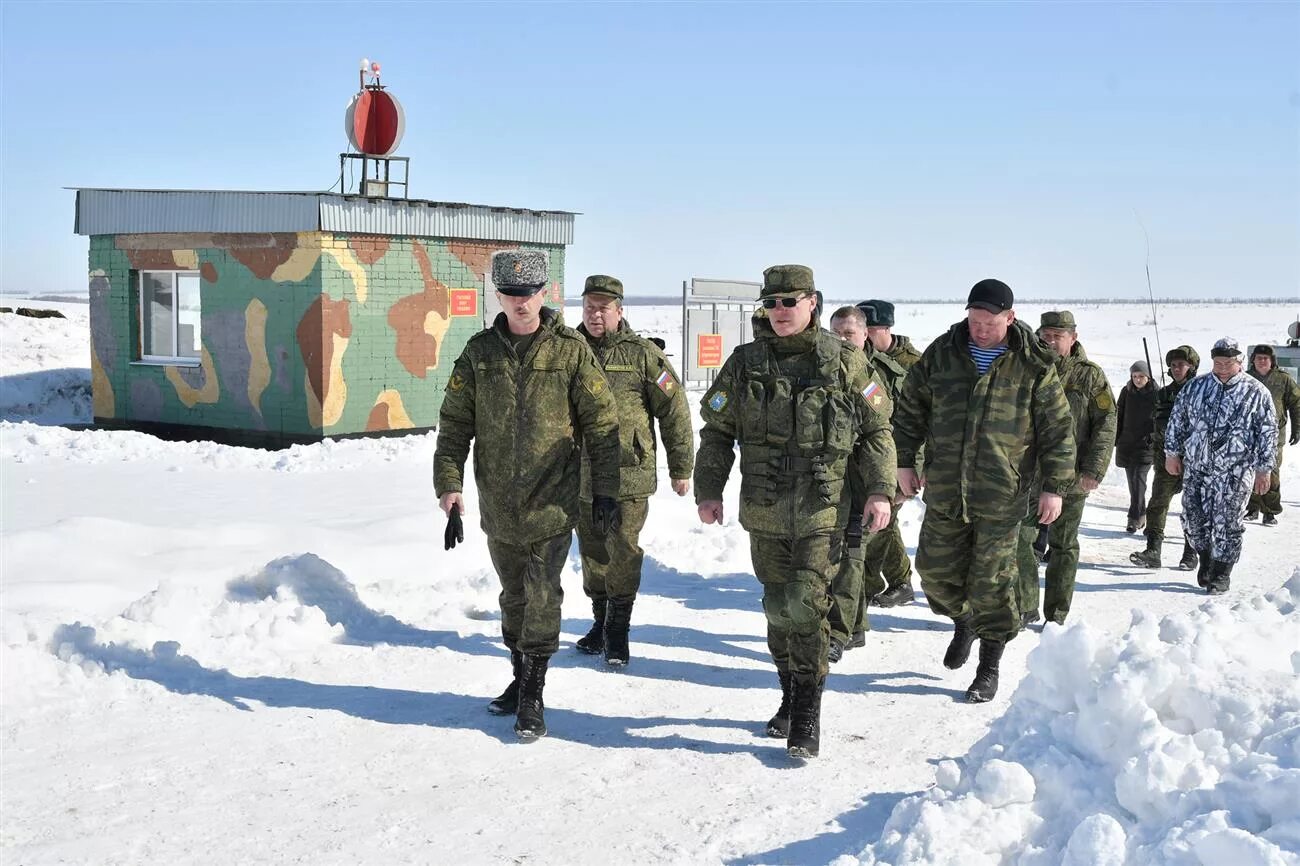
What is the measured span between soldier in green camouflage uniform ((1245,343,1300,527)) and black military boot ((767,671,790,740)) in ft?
27.9

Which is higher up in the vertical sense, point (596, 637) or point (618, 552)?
point (618, 552)

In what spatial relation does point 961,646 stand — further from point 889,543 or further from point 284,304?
point 284,304

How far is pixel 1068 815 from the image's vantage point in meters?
3.46

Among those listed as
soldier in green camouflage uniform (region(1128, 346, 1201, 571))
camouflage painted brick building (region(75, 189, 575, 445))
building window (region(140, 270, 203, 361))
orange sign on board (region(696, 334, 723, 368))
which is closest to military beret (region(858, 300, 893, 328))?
soldier in green camouflage uniform (region(1128, 346, 1201, 571))

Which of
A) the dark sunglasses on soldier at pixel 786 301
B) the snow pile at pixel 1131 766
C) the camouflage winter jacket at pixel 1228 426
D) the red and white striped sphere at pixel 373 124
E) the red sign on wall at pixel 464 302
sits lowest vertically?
the snow pile at pixel 1131 766

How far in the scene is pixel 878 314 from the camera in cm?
756

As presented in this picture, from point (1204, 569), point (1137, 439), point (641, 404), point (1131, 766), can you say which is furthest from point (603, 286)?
point (1137, 439)

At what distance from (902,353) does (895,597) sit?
1.61 metres

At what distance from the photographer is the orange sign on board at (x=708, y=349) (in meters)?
18.7

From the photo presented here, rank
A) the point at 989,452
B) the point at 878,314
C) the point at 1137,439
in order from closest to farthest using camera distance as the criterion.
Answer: the point at 989,452, the point at 878,314, the point at 1137,439

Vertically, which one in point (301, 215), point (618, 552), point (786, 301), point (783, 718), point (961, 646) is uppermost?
point (301, 215)

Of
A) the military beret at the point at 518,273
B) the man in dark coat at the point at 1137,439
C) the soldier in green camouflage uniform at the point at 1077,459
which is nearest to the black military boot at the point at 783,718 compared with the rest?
the military beret at the point at 518,273

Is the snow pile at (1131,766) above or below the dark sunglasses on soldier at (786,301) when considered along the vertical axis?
below

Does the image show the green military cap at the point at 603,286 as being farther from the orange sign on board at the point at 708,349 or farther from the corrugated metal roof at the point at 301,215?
the orange sign on board at the point at 708,349
